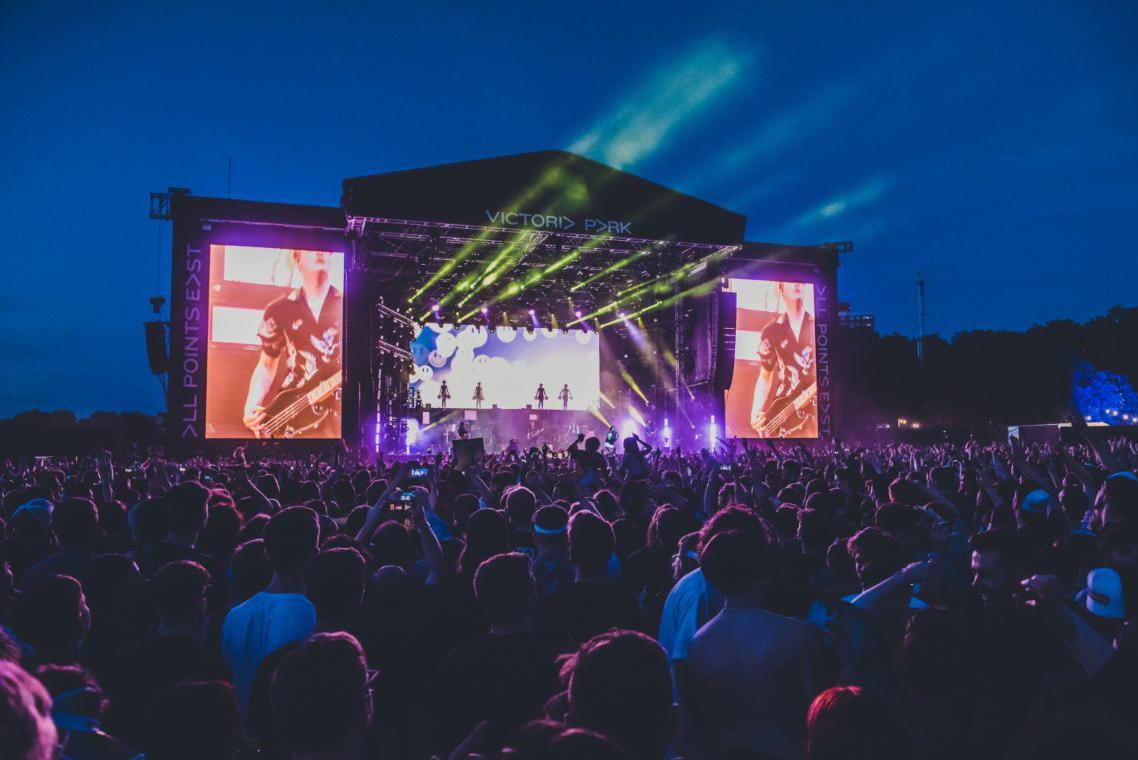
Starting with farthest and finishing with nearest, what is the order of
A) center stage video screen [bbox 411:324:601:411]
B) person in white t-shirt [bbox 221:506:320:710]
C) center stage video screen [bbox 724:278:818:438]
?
center stage video screen [bbox 411:324:601:411] < center stage video screen [bbox 724:278:818:438] < person in white t-shirt [bbox 221:506:320:710]

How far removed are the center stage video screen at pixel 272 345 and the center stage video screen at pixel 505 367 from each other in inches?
210

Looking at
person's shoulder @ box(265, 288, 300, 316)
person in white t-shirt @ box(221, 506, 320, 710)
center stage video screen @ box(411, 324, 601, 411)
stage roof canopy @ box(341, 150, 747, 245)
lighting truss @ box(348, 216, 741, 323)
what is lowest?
person in white t-shirt @ box(221, 506, 320, 710)

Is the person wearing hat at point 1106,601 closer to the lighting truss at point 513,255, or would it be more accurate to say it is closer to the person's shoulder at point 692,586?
the person's shoulder at point 692,586

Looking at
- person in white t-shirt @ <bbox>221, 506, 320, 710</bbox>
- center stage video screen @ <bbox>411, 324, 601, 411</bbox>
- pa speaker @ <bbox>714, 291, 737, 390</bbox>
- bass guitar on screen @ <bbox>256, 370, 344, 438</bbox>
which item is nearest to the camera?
person in white t-shirt @ <bbox>221, 506, 320, 710</bbox>

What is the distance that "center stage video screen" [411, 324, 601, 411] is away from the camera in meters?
28.6

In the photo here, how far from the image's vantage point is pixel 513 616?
112 inches

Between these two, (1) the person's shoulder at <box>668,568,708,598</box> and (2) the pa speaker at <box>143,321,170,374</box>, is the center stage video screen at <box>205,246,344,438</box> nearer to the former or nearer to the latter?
(2) the pa speaker at <box>143,321,170,374</box>

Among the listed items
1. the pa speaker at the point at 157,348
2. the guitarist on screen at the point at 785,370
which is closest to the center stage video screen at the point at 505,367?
the guitarist on screen at the point at 785,370

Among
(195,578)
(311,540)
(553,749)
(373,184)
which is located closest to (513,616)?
(311,540)

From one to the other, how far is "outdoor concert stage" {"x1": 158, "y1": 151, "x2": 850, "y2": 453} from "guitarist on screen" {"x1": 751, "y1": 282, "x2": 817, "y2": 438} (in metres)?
0.08

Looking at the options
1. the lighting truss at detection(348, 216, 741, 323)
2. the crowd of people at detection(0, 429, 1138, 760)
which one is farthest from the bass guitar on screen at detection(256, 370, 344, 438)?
the crowd of people at detection(0, 429, 1138, 760)

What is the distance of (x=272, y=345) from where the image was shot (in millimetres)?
22641

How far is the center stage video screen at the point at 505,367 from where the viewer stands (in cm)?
2859

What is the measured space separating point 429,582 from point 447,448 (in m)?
25.3
